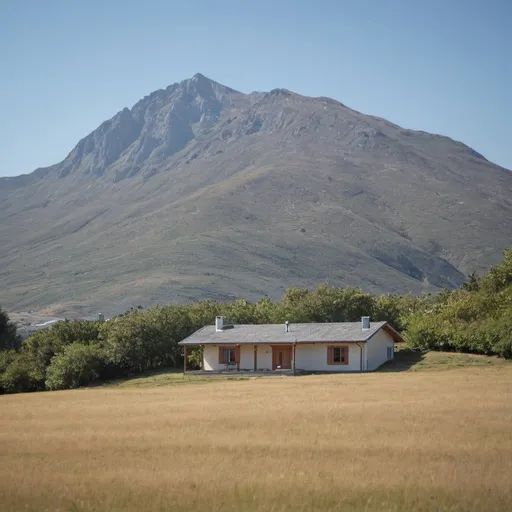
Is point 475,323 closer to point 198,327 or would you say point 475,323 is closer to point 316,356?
point 316,356

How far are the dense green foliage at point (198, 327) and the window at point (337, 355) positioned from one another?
6912 mm

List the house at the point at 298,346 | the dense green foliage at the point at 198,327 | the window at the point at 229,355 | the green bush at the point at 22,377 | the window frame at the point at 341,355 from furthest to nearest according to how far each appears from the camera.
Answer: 1. the green bush at the point at 22,377
2. the window at the point at 229,355
3. the dense green foliage at the point at 198,327
4. the window frame at the point at 341,355
5. the house at the point at 298,346

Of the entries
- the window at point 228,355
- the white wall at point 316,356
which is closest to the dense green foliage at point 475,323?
the white wall at point 316,356

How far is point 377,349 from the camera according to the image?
6650 cm

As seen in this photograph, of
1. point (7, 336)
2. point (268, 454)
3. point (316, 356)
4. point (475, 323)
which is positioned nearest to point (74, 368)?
point (316, 356)

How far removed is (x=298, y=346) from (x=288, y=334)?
1.43 metres

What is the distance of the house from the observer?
65375 millimetres

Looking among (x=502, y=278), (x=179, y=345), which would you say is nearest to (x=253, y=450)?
(x=179, y=345)

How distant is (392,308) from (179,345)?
20438mm

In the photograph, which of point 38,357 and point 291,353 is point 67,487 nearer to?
point 291,353

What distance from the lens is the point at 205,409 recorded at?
35.2m

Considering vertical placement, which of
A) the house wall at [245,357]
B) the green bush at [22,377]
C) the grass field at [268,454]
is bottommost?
the green bush at [22,377]

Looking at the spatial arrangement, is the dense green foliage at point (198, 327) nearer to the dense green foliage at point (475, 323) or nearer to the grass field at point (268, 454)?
the dense green foliage at point (475, 323)

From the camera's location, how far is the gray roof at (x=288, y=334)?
65.8 metres
